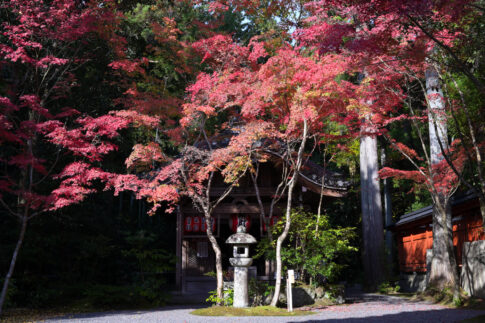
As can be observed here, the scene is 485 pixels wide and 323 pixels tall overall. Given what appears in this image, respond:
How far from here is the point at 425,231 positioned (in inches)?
653

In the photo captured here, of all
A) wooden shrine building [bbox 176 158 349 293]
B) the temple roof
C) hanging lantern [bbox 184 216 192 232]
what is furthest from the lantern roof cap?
hanging lantern [bbox 184 216 192 232]

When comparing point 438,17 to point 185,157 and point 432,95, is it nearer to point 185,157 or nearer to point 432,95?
point 432,95

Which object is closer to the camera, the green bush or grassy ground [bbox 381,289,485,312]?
grassy ground [bbox 381,289,485,312]

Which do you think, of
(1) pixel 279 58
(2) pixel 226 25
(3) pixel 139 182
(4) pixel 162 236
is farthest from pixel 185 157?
(2) pixel 226 25

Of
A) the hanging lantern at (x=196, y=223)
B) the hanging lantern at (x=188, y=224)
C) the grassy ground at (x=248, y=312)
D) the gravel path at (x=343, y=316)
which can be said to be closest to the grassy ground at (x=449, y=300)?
the gravel path at (x=343, y=316)

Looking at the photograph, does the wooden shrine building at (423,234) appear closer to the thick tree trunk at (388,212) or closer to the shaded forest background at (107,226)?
the thick tree trunk at (388,212)

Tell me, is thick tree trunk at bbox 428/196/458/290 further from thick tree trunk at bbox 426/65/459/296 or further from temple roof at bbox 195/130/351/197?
temple roof at bbox 195/130/351/197

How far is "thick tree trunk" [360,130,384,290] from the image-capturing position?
17.0 meters

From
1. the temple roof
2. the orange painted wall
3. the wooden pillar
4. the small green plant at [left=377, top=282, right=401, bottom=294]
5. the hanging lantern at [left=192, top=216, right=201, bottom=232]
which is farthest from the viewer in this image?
the small green plant at [left=377, top=282, right=401, bottom=294]

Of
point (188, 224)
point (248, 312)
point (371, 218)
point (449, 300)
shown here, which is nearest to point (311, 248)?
point (248, 312)

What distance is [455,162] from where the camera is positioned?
37.7 feet

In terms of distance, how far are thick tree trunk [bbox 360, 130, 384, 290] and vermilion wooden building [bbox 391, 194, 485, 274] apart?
1216 mm

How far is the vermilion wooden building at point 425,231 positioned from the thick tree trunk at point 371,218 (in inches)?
47.9

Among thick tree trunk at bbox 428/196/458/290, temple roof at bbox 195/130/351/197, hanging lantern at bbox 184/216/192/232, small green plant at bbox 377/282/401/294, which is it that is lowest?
small green plant at bbox 377/282/401/294
